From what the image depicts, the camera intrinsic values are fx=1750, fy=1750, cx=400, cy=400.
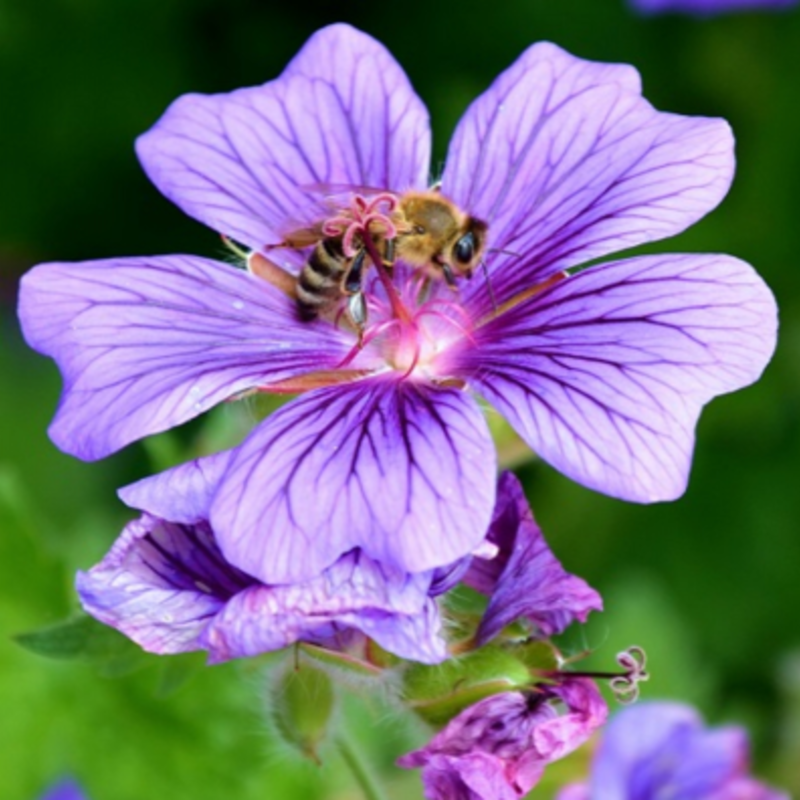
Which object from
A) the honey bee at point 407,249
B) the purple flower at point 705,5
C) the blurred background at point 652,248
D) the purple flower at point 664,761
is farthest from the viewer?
the blurred background at point 652,248

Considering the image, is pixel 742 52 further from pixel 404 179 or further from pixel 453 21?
pixel 404 179

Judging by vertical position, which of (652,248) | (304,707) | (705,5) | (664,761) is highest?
(705,5)

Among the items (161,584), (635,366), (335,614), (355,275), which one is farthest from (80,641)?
(635,366)

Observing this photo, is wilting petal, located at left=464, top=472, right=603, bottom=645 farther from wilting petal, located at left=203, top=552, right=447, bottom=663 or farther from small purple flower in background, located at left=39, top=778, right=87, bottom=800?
small purple flower in background, located at left=39, top=778, right=87, bottom=800

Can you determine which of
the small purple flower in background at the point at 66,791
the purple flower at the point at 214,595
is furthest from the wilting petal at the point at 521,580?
the small purple flower in background at the point at 66,791

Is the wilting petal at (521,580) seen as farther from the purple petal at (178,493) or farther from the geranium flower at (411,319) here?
the purple petal at (178,493)

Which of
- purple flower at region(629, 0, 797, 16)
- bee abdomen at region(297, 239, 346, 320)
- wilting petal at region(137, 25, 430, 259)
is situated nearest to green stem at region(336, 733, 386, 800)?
bee abdomen at region(297, 239, 346, 320)

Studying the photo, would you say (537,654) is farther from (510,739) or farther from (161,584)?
(161,584)

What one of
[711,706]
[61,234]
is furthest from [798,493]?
[61,234]
